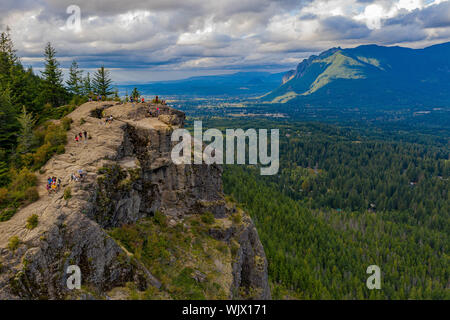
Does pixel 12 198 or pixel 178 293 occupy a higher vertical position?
pixel 12 198

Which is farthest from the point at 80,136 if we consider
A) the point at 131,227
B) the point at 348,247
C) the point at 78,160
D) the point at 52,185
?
the point at 348,247

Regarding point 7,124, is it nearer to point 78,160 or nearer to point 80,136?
point 80,136

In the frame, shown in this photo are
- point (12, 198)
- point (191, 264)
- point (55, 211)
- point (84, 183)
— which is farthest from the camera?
point (191, 264)

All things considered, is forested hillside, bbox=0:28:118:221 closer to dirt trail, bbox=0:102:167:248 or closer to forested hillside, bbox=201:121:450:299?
dirt trail, bbox=0:102:167:248

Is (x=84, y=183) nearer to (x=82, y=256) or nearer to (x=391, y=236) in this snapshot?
(x=82, y=256)

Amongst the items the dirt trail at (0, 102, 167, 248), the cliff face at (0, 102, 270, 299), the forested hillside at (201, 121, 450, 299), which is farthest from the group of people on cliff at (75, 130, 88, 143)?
the forested hillside at (201, 121, 450, 299)

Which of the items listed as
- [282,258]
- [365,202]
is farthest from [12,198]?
[365,202]
